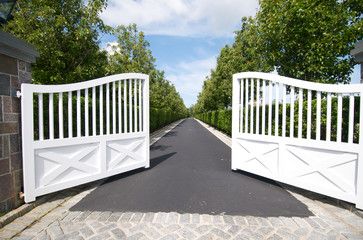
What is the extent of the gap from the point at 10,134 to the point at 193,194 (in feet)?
10.7

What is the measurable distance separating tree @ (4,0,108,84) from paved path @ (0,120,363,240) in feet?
12.6

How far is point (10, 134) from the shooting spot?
3.52m

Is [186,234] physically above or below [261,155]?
below

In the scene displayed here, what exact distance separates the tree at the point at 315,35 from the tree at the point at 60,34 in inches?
218

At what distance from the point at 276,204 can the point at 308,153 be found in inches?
44.3

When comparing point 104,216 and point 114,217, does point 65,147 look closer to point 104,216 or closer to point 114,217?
point 104,216

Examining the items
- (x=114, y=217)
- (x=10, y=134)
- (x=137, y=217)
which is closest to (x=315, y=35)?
(x=137, y=217)

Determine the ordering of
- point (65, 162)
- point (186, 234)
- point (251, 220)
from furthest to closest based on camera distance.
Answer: point (65, 162) < point (251, 220) < point (186, 234)

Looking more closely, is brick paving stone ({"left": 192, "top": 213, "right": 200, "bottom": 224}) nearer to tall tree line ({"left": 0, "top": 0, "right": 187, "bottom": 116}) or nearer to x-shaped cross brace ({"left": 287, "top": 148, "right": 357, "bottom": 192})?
x-shaped cross brace ({"left": 287, "top": 148, "right": 357, "bottom": 192})

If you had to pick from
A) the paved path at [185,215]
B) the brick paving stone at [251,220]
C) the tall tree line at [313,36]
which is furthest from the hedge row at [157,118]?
the brick paving stone at [251,220]

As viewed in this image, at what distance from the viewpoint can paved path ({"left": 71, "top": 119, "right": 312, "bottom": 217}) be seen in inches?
147

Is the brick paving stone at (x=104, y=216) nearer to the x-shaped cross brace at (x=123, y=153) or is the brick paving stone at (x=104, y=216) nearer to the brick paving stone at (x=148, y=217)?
the brick paving stone at (x=148, y=217)

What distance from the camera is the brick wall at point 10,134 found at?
339 centimetres

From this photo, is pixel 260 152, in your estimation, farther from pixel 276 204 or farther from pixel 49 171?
pixel 49 171
